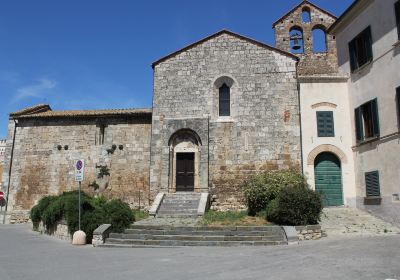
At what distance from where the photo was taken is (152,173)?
17875 millimetres

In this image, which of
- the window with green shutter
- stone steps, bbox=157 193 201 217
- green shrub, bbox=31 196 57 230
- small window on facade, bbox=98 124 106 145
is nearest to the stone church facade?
small window on facade, bbox=98 124 106 145

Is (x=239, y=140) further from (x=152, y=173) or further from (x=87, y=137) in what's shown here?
(x=87, y=137)

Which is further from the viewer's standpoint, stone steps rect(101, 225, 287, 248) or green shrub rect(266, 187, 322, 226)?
green shrub rect(266, 187, 322, 226)

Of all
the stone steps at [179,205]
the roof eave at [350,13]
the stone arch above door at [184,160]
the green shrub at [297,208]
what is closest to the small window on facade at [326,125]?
the roof eave at [350,13]

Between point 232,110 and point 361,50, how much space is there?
6590mm

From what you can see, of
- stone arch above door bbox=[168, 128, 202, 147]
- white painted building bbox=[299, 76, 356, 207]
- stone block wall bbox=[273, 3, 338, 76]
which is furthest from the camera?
stone block wall bbox=[273, 3, 338, 76]

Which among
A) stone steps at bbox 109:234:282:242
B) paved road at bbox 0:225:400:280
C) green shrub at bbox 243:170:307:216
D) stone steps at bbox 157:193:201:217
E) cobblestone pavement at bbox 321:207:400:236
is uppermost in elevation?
green shrub at bbox 243:170:307:216

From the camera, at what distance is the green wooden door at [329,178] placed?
663 inches

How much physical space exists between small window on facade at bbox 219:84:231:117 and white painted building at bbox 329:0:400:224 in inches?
231

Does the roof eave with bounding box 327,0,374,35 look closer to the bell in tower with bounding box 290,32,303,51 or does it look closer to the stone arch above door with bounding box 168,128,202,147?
the bell in tower with bounding box 290,32,303,51

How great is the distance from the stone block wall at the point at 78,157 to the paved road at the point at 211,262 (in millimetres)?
8002

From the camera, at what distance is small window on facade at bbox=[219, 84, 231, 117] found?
61.0ft

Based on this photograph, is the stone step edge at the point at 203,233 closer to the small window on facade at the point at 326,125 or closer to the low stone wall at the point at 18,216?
the small window on facade at the point at 326,125

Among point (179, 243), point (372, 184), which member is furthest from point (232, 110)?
point (179, 243)
